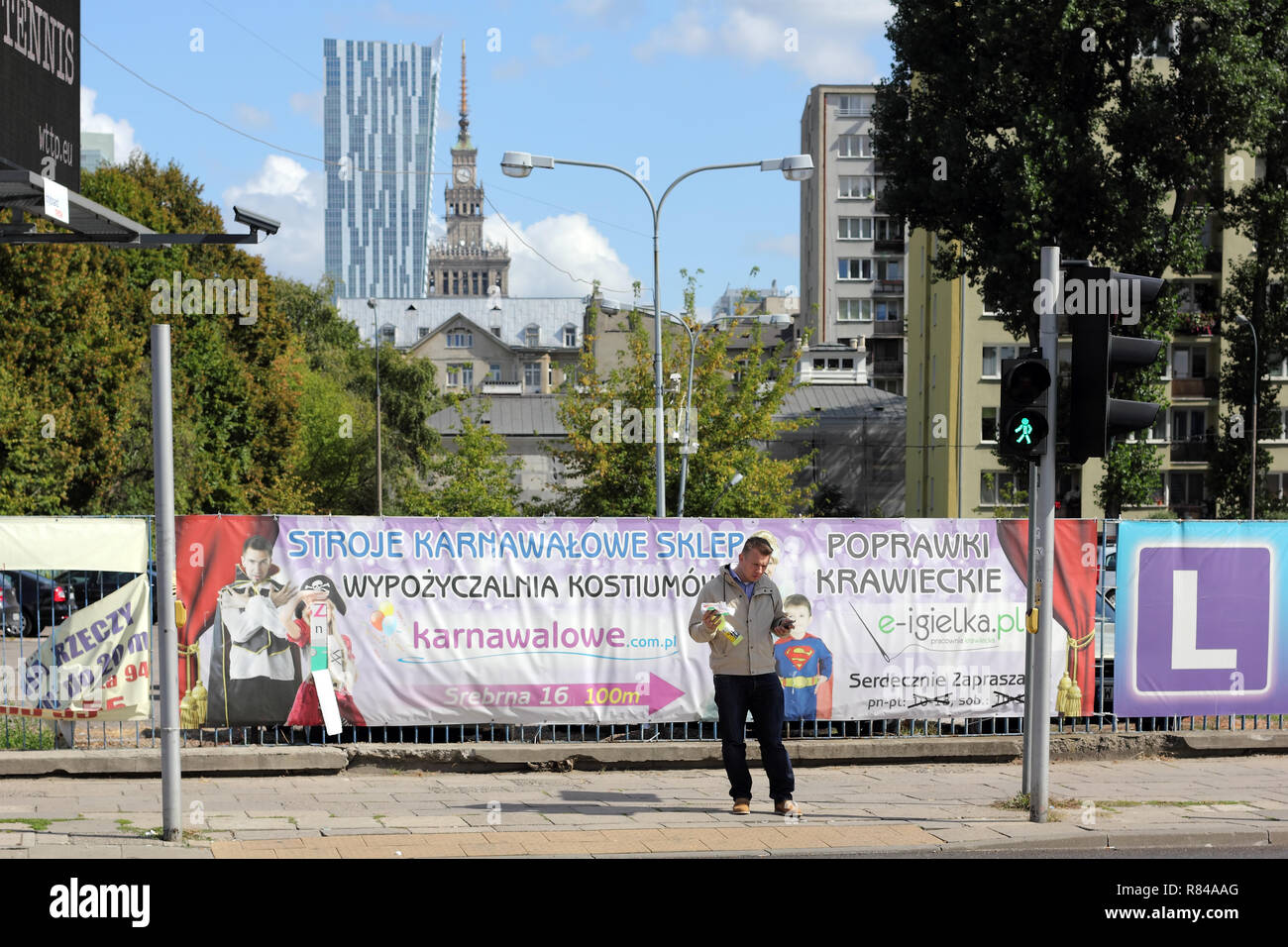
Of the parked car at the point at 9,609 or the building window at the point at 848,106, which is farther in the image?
the building window at the point at 848,106

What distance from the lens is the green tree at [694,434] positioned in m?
40.8

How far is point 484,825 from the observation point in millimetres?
8297

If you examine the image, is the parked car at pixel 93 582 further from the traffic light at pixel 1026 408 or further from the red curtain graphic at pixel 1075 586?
the red curtain graphic at pixel 1075 586

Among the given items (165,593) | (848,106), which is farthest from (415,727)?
(848,106)

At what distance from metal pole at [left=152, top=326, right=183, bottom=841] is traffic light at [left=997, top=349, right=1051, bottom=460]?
5.23 meters

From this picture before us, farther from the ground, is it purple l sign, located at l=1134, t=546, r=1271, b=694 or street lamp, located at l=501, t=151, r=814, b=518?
street lamp, located at l=501, t=151, r=814, b=518

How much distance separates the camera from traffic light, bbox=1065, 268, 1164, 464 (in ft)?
28.8

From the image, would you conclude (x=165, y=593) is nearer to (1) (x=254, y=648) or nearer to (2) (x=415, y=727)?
(1) (x=254, y=648)

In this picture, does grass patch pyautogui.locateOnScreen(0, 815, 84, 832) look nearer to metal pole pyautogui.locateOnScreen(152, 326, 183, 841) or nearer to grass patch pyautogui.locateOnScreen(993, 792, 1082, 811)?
A: metal pole pyautogui.locateOnScreen(152, 326, 183, 841)

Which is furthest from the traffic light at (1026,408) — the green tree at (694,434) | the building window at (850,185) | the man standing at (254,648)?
the building window at (850,185)

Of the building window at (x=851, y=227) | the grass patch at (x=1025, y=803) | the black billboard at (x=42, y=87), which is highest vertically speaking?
the building window at (x=851, y=227)

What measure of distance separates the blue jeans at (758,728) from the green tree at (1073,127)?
24.3 meters

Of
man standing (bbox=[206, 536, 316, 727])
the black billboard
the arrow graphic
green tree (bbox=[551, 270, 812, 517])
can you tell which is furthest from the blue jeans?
green tree (bbox=[551, 270, 812, 517])

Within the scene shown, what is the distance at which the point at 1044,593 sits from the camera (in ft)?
28.3
